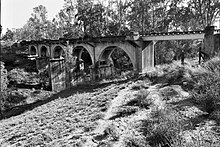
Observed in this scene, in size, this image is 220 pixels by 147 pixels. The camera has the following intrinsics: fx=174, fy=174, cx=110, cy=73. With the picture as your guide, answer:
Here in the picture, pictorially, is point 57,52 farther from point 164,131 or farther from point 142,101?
point 164,131

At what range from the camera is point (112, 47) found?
26609 mm

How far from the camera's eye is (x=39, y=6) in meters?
54.7

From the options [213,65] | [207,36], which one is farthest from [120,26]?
[213,65]

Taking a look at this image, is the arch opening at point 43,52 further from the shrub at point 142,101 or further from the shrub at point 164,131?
the shrub at point 164,131

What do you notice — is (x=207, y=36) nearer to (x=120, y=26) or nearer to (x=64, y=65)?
(x=64, y=65)

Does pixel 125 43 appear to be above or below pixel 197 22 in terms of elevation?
below

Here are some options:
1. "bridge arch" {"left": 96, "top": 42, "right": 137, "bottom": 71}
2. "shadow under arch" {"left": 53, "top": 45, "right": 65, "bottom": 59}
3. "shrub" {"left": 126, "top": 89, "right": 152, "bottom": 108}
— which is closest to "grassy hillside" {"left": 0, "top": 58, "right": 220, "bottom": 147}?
"shrub" {"left": 126, "top": 89, "right": 152, "bottom": 108}

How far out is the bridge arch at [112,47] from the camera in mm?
21953

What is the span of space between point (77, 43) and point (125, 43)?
9.87m

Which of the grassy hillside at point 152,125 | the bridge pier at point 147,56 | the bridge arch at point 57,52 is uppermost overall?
the bridge arch at point 57,52

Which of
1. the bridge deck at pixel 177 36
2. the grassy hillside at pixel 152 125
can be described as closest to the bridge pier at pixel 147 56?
the bridge deck at pixel 177 36

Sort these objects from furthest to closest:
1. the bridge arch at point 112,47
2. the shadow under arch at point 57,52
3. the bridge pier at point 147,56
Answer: the shadow under arch at point 57,52, the bridge arch at point 112,47, the bridge pier at point 147,56

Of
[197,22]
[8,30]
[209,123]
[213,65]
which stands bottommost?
[209,123]

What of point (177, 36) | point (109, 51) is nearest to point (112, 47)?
point (109, 51)
